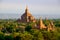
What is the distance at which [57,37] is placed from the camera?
15844 mm

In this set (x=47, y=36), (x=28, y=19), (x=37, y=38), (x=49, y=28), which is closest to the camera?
(x=37, y=38)

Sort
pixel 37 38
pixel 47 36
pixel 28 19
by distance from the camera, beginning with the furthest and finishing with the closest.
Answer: pixel 28 19 < pixel 47 36 < pixel 37 38

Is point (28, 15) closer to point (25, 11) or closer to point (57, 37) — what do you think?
point (25, 11)

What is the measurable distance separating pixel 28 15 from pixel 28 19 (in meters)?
0.49

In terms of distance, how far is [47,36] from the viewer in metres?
16.9

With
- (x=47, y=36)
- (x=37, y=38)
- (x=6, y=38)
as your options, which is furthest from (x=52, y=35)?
(x=6, y=38)

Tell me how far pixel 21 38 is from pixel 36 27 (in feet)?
19.7

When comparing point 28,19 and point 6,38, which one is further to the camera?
point 28,19

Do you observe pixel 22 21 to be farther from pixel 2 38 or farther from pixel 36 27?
pixel 2 38

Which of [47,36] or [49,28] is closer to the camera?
[47,36]

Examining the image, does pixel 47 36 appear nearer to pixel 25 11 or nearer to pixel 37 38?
pixel 37 38

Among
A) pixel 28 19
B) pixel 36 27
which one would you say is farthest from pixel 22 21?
pixel 36 27

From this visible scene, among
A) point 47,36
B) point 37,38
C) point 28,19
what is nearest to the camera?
point 37,38

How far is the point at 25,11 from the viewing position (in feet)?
98.9
